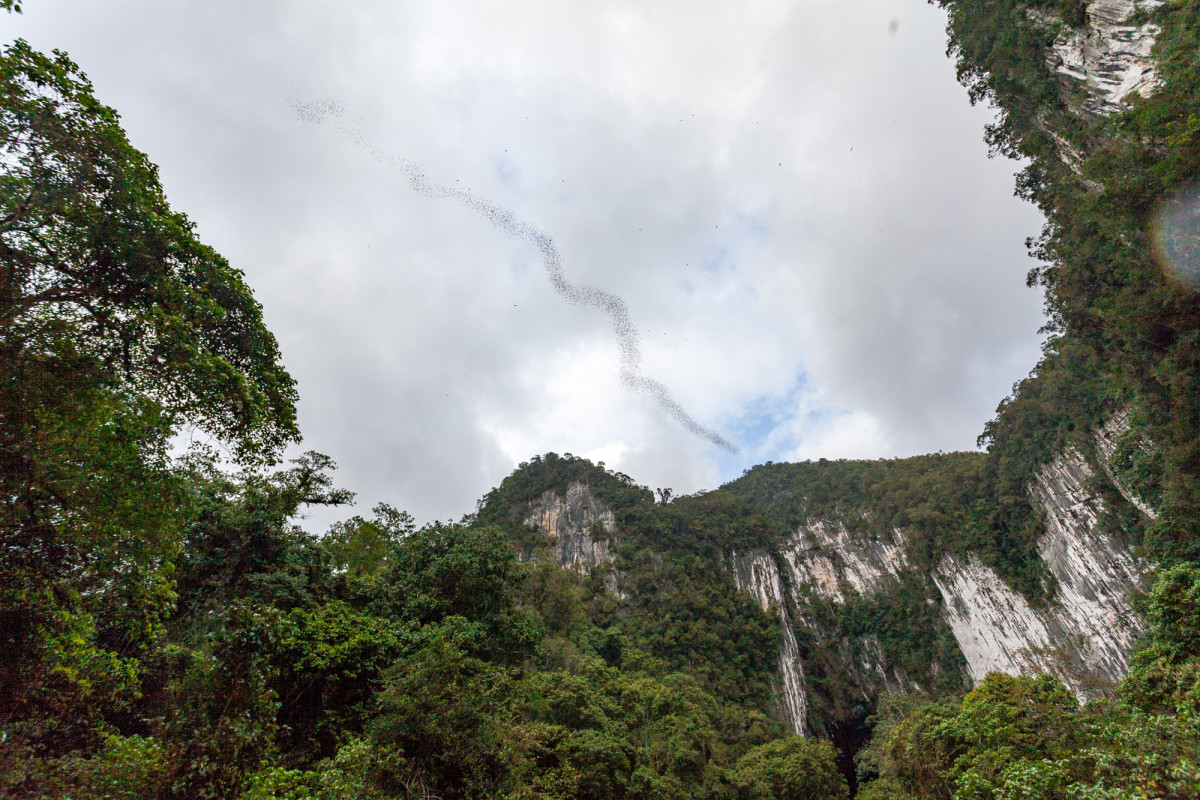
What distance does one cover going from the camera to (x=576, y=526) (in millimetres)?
46688

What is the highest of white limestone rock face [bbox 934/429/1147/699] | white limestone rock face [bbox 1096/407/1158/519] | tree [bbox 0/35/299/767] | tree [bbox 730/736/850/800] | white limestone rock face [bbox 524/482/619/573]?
white limestone rock face [bbox 524/482/619/573]

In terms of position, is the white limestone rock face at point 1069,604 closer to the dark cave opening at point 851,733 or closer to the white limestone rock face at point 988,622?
the white limestone rock face at point 988,622

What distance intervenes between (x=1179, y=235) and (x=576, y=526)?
43.0 metres

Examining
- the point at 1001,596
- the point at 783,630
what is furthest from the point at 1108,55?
the point at 783,630

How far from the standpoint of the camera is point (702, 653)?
3459 cm

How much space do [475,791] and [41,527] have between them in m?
7.51

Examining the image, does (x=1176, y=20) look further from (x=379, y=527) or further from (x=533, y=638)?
(x=379, y=527)

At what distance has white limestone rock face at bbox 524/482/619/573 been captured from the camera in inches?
1705

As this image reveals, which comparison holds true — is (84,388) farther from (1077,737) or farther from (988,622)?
(988,622)

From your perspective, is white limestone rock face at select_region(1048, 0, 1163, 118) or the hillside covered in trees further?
white limestone rock face at select_region(1048, 0, 1163, 118)

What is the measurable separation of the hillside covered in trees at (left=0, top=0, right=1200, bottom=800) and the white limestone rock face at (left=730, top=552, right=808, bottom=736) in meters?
12.8

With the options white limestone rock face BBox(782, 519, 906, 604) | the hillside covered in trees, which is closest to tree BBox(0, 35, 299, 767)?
the hillside covered in trees

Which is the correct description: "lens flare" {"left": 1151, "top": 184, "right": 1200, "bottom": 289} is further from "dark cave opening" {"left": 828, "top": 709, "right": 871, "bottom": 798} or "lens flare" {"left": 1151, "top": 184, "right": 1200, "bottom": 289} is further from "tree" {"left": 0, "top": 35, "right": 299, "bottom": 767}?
"dark cave opening" {"left": 828, "top": 709, "right": 871, "bottom": 798}

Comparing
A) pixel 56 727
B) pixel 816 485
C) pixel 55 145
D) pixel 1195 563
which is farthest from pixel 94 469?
pixel 816 485
